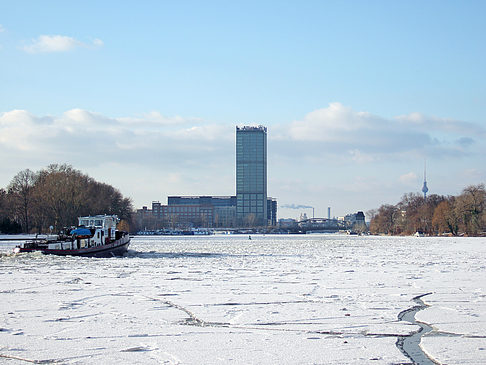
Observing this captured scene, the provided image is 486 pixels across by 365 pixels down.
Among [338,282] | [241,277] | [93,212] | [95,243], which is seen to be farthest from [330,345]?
[93,212]

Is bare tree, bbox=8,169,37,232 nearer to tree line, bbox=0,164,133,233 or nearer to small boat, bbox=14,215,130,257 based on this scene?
tree line, bbox=0,164,133,233

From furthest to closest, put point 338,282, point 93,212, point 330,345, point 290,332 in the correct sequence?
point 93,212 < point 338,282 < point 290,332 < point 330,345

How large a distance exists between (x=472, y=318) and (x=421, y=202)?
577 ft

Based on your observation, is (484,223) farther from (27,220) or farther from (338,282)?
(338,282)

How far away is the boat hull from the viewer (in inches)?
1791

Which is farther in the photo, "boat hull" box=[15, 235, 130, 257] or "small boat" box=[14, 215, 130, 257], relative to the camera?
"small boat" box=[14, 215, 130, 257]

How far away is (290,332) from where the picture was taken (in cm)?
1262

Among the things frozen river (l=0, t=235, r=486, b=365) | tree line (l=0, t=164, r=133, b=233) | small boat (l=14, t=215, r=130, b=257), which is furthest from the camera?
tree line (l=0, t=164, r=133, b=233)

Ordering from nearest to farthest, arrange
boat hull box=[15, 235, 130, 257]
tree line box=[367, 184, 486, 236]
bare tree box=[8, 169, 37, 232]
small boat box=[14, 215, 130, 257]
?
boat hull box=[15, 235, 130, 257], small boat box=[14, 215, 130, 257], bare tree box=[8, 169, 37, 232], tree line box=[367, 184, 486, 236]

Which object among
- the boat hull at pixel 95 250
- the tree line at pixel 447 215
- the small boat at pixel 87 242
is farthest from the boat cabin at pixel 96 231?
the tree line at pixel 447 215

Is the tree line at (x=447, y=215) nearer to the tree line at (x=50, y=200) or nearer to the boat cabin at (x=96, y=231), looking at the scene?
the tree line at (x=50, y=200)

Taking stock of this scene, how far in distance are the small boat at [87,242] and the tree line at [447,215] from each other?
93432 millimetres

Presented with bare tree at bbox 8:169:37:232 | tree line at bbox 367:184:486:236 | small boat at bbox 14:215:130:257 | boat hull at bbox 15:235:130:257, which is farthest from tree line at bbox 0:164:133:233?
tree line at bbox 367:184:486:236

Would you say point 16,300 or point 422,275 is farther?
point 422,275
